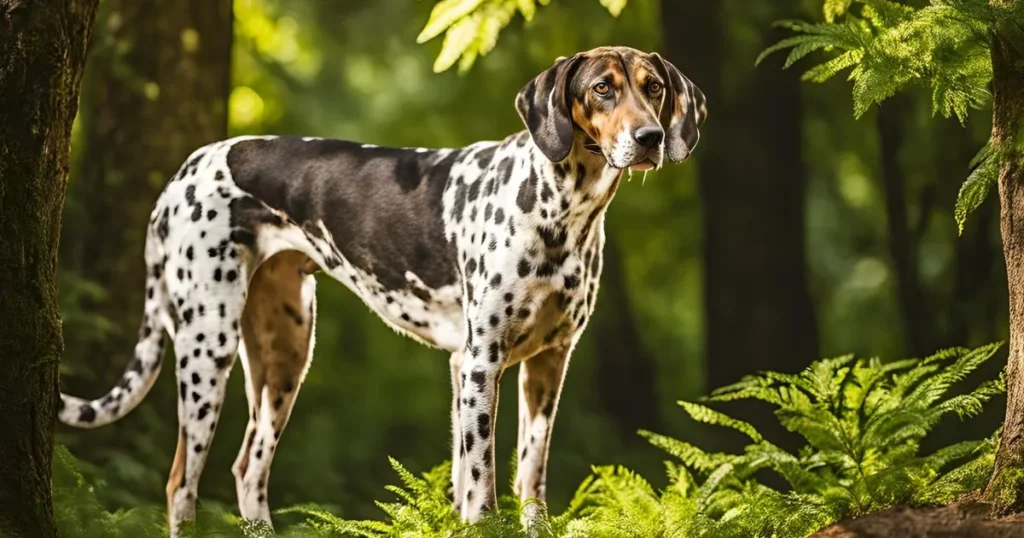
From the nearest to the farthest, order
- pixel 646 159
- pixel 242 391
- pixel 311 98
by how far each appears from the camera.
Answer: pixel 646 159 → pixel 242 391 → pixel 311 98

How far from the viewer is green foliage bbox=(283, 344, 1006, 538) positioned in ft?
18.2

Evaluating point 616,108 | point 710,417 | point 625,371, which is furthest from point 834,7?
point 625,371

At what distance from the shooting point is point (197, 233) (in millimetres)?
6953

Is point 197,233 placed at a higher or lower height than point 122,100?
lower

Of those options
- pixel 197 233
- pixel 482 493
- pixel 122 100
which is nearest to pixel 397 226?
pixel 197 233

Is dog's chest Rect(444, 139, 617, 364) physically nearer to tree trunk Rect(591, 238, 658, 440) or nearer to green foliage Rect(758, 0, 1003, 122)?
green foliage Rect(758, 0, 1003, 122)

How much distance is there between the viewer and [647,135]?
5.44m

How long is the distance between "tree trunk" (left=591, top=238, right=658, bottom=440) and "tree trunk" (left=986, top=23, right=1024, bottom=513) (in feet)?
37.0

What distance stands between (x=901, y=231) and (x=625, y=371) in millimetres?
4439

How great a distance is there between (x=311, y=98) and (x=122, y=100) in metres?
8.78

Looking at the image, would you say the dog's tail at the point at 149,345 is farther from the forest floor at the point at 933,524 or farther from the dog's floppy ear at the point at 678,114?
the forest floor at the point at 933,524

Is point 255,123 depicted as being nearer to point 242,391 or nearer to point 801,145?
point 242,391

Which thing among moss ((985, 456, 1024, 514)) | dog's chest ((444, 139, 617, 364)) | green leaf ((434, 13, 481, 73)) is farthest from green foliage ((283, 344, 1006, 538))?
green leaf ((434, 13, 481, 73))

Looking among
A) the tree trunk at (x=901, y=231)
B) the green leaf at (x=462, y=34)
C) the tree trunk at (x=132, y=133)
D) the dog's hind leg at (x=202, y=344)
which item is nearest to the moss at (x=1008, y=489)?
the green leaf at (x=462, y=34)
